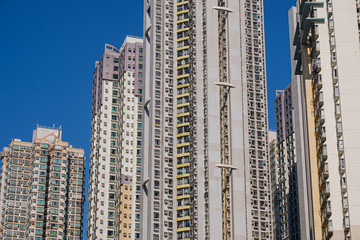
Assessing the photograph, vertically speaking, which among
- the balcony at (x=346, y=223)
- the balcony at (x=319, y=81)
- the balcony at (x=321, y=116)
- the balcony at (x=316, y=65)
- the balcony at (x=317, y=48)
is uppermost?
the balcony at (x=317, y=48)

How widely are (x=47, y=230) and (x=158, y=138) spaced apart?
38.9m

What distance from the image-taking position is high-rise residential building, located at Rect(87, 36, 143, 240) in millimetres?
133250

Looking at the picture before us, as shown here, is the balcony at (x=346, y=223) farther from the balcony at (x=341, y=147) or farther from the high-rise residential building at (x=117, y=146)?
the high-rise residential building at (x=117, y=146)

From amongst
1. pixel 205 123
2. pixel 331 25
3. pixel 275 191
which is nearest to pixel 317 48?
pixel 331 25

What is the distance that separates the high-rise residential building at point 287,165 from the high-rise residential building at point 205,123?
79.1 ft

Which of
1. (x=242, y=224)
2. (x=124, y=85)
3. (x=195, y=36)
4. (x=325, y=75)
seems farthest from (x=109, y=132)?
(x=325, y=75)

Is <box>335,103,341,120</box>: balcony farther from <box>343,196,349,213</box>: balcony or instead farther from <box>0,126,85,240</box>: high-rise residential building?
<box>0,126,85,240</box>: high-rise residential building

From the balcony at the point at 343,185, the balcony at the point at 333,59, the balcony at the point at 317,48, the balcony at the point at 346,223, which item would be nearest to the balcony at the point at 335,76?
the balcony at the point at 333,59

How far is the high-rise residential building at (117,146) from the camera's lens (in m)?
133

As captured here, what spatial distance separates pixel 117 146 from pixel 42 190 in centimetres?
1706

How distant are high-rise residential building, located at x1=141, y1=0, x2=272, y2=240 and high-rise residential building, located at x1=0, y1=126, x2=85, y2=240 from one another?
34168 mm

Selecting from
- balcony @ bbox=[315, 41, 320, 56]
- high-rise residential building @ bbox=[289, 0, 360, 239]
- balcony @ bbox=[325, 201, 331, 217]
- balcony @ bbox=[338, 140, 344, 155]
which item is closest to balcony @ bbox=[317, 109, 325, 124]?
high-rise residential building @ bbox=[289, 0, 360, 239]

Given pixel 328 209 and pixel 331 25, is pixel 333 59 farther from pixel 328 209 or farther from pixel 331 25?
pixel 328 209

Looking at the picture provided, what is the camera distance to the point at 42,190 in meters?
148
